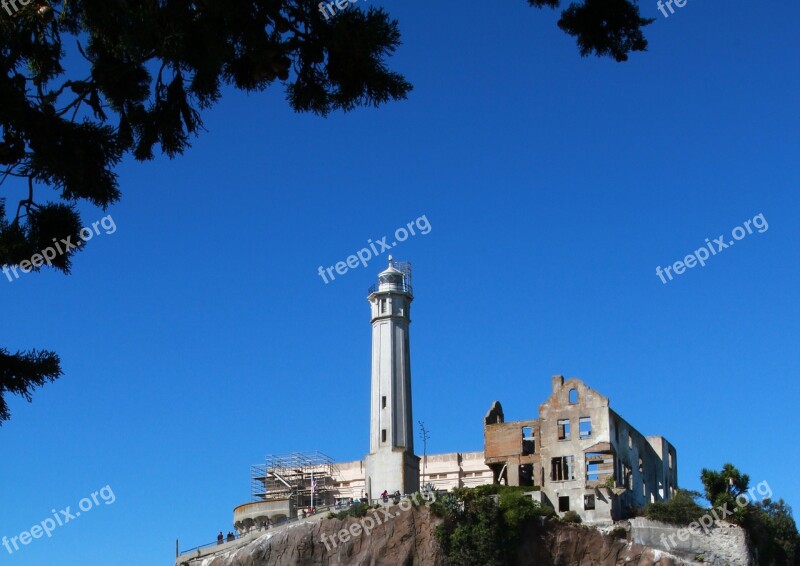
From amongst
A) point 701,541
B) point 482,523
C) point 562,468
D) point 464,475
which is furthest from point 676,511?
point 464,475

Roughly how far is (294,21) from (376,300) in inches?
2315

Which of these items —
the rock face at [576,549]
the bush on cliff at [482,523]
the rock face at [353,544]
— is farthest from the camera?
the rock face at [353,544]

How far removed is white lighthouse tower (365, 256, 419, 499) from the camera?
2594 inches

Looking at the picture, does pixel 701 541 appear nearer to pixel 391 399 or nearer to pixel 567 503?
pixel 567 503

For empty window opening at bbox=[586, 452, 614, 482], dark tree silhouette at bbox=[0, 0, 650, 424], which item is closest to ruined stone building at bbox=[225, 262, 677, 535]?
empty window opening at bbox=[586, 452, 614, 482]

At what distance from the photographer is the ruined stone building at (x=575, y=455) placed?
60.8m

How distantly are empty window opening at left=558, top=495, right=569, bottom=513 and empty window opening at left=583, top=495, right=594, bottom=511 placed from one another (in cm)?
107

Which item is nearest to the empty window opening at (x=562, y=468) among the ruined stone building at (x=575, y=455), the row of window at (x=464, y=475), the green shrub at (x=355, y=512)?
the ruined stone building at (x=575, y=455)

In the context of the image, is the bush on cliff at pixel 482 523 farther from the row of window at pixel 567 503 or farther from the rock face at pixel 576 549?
the row of window at pixel 567 503

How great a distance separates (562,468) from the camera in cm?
6212

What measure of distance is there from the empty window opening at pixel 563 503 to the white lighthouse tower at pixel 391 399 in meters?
9.10

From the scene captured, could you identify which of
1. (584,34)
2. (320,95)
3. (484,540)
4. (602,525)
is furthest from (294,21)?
(602,525)

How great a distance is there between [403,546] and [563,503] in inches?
365

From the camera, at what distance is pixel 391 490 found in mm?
65500
